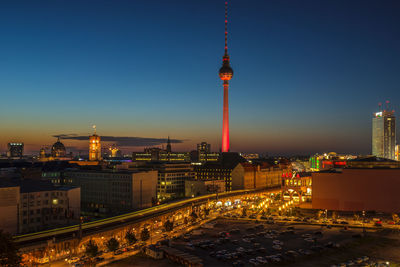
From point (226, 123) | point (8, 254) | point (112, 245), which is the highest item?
point (226, 123)

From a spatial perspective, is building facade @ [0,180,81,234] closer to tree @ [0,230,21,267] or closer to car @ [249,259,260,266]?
tree @ [0,230,21,267]

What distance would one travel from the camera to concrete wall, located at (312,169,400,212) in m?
64.4

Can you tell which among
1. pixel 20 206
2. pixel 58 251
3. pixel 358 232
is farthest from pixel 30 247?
pixel 358 232

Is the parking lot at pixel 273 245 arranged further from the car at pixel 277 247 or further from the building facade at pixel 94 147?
the building facade at pixel 94 147

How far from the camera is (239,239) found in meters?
46.4

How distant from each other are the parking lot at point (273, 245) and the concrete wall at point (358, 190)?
1525cm

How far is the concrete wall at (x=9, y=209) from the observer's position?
147 feet

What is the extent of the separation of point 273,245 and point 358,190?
103 ft

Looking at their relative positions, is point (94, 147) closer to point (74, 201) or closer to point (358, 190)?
point (74, 201)

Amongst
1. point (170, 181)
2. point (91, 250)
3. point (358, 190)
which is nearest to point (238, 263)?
point (91, 250)

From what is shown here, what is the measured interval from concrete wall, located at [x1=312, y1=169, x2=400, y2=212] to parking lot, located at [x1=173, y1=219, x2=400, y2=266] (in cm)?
1525

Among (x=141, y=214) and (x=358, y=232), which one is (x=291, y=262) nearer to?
(x=358, y=232)

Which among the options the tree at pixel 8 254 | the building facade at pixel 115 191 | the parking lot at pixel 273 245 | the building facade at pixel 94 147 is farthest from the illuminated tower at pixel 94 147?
the tree at pixel 8 254

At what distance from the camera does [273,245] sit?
43250mm
